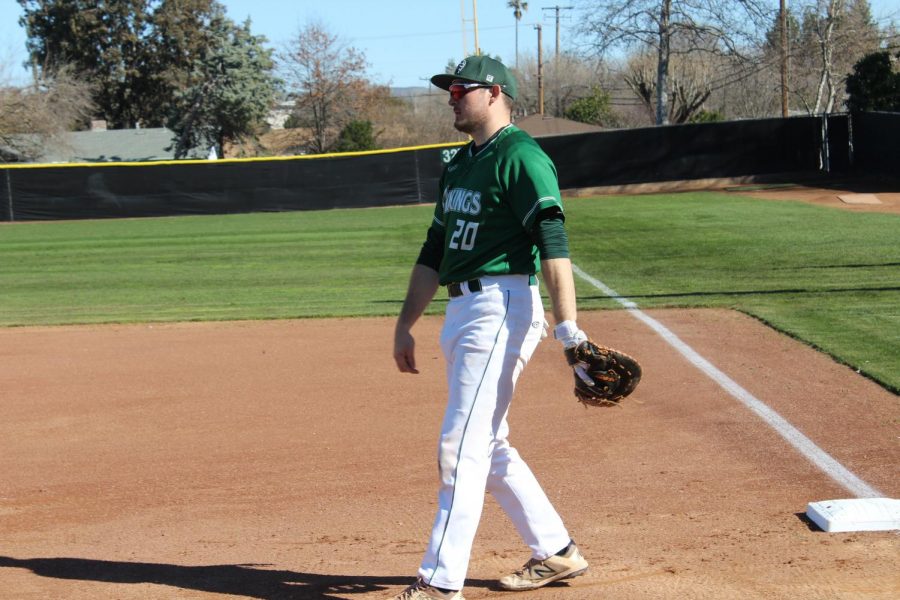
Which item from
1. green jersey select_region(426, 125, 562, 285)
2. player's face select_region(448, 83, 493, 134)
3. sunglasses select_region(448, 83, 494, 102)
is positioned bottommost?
green jersey select_region(426, 125, 562, 285)

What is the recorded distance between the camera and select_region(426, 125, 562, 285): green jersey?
142 inches

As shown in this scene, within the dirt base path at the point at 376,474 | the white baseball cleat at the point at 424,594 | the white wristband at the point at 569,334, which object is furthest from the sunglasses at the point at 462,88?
the dirt base path at the point at 376,474

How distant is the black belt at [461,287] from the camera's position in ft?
12.2

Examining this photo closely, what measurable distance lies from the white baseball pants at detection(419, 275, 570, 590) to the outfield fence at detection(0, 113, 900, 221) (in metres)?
24.5

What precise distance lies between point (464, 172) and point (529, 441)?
9.51 feet

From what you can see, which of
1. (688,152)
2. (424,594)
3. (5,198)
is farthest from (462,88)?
(5,198)

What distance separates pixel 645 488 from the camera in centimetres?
534

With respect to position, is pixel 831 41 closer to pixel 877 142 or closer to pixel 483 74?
pixel 877 142

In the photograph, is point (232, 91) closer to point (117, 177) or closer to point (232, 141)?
point (232, 141)

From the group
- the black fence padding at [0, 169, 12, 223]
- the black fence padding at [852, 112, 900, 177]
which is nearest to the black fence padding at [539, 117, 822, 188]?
the black fence padding at [852, 112, 900, 177]

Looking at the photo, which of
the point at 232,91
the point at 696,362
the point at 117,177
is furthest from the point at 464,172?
the point at 232,91

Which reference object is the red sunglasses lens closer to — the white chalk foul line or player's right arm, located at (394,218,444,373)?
player's right arm, located at (394,218,444,373)

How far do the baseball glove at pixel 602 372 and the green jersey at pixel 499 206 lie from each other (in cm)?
38

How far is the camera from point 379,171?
28422 mm
